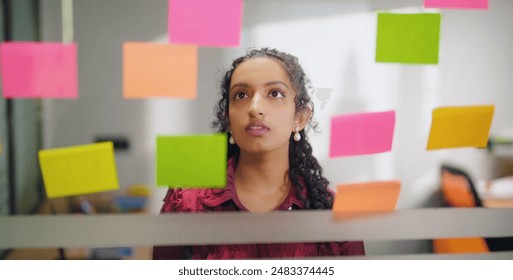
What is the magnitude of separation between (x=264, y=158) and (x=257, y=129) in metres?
0.08

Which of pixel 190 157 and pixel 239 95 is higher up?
pixel 239 95

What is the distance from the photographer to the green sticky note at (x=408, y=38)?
3.48 ft

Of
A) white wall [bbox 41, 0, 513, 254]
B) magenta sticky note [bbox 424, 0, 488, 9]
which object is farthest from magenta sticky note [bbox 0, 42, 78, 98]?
magenta sticky note [bbox 424, 0, 488, 9]

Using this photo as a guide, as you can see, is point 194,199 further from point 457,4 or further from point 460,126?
A: point 457,4

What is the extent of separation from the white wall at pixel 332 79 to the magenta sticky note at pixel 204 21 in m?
0.02

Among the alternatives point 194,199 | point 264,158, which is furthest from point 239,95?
point 194,199

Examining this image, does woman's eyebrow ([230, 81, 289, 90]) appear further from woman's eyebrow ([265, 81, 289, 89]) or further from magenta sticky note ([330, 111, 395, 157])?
magenta sticky note ([330, 111, 395, 157])

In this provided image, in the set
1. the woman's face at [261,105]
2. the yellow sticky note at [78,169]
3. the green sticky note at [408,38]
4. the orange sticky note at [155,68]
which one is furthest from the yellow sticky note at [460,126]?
the yellow sticky note at [78,169]

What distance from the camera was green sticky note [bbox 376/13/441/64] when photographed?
1061 mm

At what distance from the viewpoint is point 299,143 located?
1071mm

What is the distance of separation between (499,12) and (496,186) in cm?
41

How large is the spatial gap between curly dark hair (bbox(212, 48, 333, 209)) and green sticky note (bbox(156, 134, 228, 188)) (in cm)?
3
